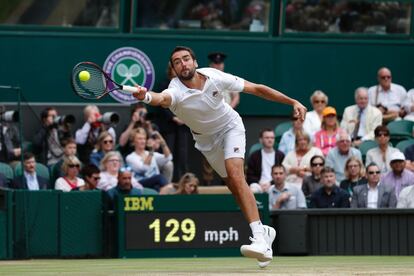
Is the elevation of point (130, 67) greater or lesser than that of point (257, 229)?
greater

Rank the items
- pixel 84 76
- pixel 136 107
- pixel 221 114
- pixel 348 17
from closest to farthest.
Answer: pixel 84 76, pixel 221 114, pixel 136 107, pixel 348 17

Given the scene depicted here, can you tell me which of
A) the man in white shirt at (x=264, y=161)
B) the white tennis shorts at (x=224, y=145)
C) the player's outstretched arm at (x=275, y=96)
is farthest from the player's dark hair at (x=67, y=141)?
the player's outstretched arm at (x=275, y=96)

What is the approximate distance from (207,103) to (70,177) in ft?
16.3

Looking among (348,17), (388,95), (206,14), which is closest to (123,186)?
(206,14)

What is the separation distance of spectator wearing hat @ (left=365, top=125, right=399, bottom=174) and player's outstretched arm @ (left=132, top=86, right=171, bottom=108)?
611cm

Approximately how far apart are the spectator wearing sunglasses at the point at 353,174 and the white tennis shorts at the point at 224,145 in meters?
4.56

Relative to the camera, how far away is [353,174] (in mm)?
15789

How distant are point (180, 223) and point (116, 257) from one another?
2.83 feet

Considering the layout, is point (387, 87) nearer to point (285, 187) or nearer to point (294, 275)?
point (285, 187)

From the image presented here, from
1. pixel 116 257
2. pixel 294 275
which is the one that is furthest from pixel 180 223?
pixel 294 275

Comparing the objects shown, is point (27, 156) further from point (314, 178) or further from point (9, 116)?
point (314, 178)

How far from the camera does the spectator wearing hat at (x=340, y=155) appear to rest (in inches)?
636

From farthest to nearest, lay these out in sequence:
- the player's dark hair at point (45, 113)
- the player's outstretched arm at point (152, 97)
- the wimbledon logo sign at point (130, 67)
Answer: the wimbledon logo sign at point (130, 67), the player's dark hair at point (45, 113), the player's outstretched arm at point (152, 97)

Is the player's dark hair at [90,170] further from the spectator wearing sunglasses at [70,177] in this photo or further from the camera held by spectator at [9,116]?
the camera held by spectator at [9,116]
